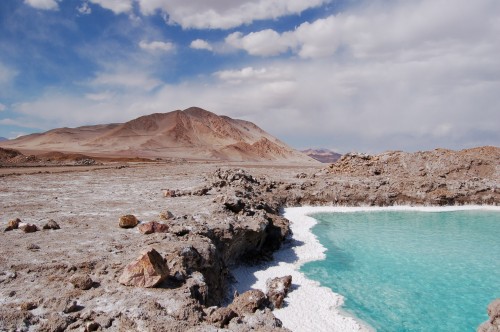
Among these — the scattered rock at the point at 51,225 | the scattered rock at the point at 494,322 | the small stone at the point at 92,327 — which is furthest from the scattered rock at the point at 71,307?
the scattered rock at the point at 494,322

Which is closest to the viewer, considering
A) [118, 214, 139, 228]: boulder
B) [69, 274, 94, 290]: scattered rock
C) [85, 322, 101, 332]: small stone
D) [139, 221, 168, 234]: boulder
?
[85, 322, 101, 332]: small stone

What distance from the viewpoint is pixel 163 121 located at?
114062 mm

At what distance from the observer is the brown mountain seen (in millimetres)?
91750

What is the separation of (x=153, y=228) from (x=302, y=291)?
4.05 metres

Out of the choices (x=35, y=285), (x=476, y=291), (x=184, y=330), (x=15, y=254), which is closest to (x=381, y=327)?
(x=476, y=291)

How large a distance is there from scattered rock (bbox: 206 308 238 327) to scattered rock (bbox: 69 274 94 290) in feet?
7.31

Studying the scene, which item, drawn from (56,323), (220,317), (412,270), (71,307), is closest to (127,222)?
(71,307)

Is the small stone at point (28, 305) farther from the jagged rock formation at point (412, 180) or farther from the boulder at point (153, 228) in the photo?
the jagged rock formation at point (412, 180)

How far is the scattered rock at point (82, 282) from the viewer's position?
637 cm

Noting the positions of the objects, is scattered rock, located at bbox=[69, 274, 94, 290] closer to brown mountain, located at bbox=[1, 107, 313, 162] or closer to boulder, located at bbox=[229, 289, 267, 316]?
boulder, located at bbox=[229, 289, 267, 316]

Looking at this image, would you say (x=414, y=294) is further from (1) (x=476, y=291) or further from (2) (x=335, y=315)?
(2) (x=335, y=315)

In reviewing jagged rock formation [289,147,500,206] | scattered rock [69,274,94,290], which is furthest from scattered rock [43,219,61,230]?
jagged rock formation [289,147,500,206]

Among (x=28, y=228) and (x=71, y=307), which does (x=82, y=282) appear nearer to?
(x=71, y=307)

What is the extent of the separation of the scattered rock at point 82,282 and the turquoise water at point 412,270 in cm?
569
